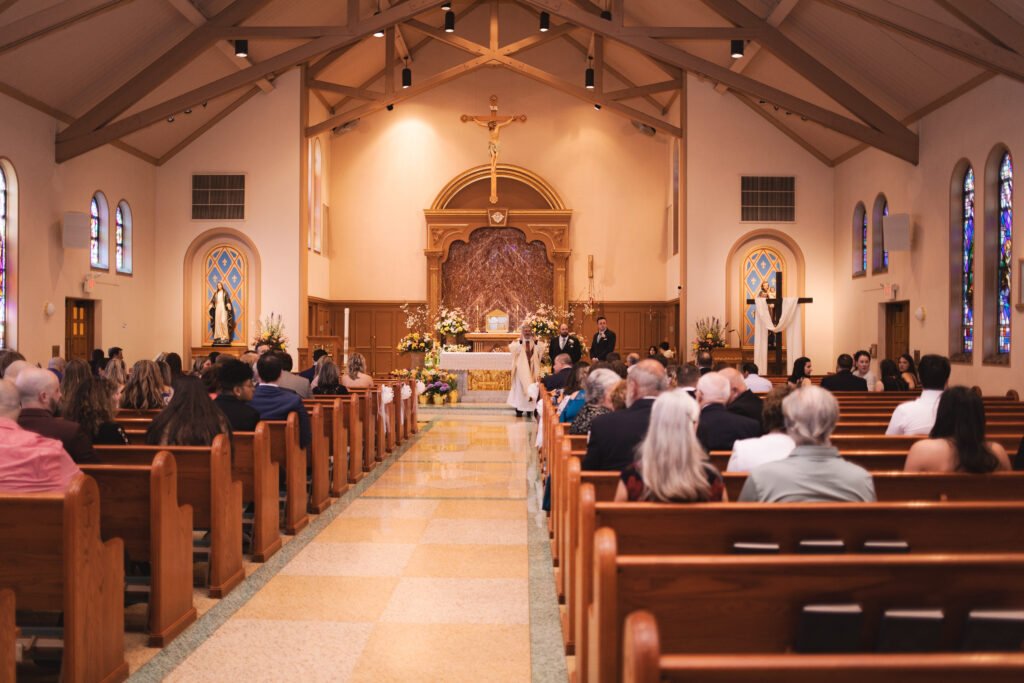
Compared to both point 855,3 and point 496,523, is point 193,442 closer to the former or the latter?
point 496,523

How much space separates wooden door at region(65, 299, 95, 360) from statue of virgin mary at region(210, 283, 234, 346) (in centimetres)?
244

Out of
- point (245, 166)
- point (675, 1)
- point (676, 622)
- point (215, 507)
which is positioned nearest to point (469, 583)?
point (215, 507)

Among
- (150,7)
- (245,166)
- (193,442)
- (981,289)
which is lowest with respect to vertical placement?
(193,442)

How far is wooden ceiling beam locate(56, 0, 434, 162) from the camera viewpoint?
495 inches

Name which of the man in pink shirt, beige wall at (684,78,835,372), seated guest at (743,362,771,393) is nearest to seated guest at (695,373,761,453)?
the man in pink shirt

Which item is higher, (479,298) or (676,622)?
→ (479,298)

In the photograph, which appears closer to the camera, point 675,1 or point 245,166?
A: point 675,1

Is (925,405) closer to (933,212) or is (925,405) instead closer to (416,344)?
(933,212)

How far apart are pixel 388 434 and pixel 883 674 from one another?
26.2 feet

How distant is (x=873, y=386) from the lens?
378 inches

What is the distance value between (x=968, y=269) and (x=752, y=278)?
516 centimetres

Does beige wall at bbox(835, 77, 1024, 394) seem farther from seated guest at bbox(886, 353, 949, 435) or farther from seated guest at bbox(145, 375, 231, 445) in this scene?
seated guest at bbox(145, 375, 231, 445)

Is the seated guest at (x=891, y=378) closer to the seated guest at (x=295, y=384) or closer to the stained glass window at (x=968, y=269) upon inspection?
the stained glass window at (x=968, y=269)

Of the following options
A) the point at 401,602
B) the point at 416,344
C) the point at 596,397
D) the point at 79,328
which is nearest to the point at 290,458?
the point at 401,602
